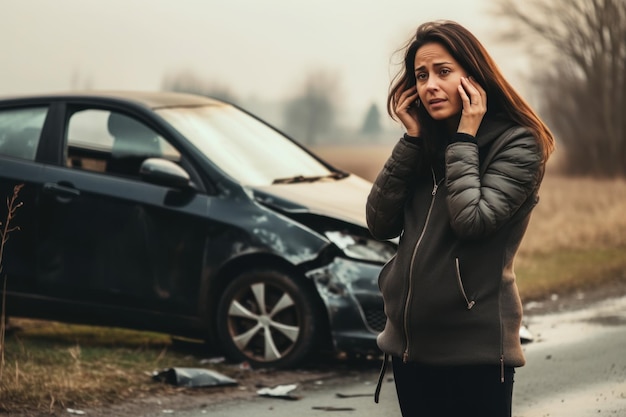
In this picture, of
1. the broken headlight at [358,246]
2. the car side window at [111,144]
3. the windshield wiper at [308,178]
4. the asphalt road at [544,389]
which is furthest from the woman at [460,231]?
the car side window at [111,144]

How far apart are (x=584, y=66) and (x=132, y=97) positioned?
39242 mm

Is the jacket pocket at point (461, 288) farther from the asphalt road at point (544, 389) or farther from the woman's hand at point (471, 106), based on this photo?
the asphalt road at point (544, 389)

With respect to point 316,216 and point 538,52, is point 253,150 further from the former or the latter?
point 538,52

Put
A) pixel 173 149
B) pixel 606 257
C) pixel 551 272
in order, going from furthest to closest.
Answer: pixel 606 257
pixel 551 272
pixel 173 149

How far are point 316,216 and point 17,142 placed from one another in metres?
2.23

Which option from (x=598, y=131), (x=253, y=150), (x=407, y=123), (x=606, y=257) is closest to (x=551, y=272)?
(x=606, y=257)

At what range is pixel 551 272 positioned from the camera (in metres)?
12.8

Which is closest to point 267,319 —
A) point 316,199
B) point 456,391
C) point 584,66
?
point 316,199

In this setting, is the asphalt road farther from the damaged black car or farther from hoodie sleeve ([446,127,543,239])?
hoodie sleeve ([446,127,543,239])

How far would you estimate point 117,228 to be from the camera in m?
7.86

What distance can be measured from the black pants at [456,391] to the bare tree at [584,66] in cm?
4189

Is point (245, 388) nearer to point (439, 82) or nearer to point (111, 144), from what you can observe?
point (111, 144)

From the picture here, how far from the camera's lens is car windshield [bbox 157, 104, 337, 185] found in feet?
26.2

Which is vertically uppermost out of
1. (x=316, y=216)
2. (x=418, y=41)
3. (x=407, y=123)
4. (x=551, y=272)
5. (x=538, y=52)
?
(x=538, y=52)
